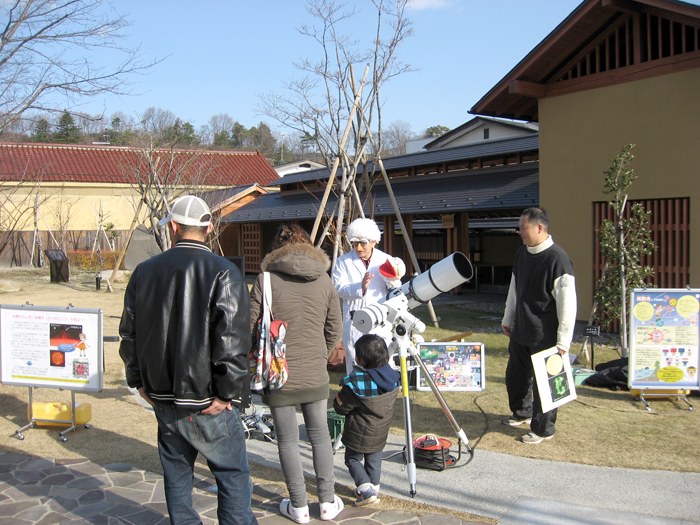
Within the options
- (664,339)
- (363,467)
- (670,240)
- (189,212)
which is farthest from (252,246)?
(189,212)

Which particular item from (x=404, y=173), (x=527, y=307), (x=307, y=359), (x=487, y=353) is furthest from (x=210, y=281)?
(x=404, y=173)

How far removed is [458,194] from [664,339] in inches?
339

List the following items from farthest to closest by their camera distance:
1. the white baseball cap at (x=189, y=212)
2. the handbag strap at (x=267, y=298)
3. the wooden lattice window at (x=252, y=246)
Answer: the wooden lattice window at (x=252, y=246), the handbag strap at (x=267, y=298), the white baseball cap at (x=189, y=212)

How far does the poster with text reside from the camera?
4320 mm

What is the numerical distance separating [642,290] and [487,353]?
9.68 ft

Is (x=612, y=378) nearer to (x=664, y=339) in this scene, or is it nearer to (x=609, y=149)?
(x=664, y=339)

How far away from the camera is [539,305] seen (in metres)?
4.63

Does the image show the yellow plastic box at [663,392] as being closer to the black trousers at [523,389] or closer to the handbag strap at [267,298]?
the black trousers at [523,389]

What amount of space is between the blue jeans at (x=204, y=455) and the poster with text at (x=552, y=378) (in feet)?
8.11

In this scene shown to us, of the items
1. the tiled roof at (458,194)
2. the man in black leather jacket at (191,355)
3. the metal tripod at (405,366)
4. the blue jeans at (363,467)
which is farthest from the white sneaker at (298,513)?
the tiled roof at (458,194)

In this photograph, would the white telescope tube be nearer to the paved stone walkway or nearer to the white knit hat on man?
the white knit hat on man

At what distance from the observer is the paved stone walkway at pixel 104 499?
3432 mm

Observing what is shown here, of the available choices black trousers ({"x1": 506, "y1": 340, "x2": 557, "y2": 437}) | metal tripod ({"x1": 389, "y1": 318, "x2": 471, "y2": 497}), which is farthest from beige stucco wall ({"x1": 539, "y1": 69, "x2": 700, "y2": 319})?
metal tripod ({"x1": 389, "y1": 318, "x2": 471, "y2": 497})

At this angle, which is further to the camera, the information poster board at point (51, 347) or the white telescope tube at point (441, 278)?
the information poster board at point (51, 347)
